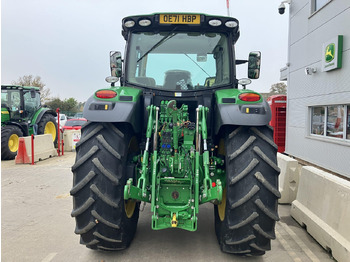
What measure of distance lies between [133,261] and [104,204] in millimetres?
774

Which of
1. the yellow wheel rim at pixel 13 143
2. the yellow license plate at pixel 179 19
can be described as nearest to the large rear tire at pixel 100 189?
the yellow license plate at pixel 179 19

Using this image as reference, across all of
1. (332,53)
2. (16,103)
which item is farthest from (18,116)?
(332,53)

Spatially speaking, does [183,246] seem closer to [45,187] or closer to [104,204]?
[104,204]

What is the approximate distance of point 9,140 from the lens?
10.8 m

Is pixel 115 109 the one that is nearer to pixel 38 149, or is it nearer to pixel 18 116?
pixel 38 149

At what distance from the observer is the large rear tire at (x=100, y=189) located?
9.54 feet

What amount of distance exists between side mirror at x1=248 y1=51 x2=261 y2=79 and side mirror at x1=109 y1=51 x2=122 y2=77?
187 centimetres

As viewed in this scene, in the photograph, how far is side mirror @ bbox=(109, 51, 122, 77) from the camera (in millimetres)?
4184

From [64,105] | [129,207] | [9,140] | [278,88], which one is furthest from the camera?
[64,105]

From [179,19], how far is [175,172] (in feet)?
6.24

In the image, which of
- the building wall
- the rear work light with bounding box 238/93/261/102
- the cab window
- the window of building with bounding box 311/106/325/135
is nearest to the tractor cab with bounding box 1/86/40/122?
the cab window

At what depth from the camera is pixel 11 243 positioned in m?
3.69

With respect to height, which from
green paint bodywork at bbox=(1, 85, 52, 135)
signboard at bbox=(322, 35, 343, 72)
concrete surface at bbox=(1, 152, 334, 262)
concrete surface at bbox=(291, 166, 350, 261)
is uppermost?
signboard at bbox=(322, 35, 343, 72)

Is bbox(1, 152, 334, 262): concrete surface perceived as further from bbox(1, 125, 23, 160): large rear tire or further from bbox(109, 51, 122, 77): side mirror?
bbox(1, 125, 23, 160): large rear tire
